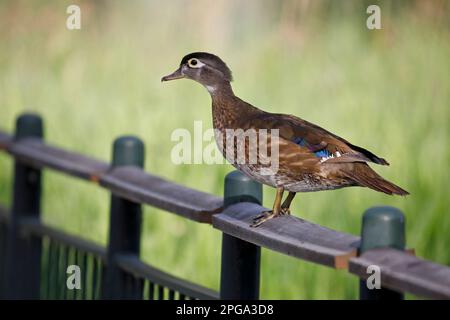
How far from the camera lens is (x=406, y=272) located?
2.86m

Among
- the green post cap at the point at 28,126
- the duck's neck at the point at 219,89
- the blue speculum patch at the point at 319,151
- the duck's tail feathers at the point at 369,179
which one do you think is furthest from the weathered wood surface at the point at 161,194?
the green post cap at the point at 28,126

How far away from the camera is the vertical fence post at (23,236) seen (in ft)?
18.0

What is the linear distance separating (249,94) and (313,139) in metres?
3.09

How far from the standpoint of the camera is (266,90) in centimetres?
632

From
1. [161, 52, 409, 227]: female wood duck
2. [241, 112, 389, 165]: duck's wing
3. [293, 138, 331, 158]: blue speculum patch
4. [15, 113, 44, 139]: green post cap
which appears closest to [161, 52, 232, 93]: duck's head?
[161, 52, 409, 227]: female wood duck

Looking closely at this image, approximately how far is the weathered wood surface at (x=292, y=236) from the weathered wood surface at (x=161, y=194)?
0.17m

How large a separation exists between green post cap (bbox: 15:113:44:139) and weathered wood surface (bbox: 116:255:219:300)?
55.9 inches

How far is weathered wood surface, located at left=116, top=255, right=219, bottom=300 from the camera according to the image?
13.0 ft

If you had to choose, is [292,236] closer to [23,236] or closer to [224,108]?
[224,108]

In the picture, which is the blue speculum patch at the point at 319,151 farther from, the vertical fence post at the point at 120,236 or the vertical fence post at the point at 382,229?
the vertical fence post at the point at 120,236

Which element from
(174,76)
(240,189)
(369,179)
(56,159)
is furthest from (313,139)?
(56,159)

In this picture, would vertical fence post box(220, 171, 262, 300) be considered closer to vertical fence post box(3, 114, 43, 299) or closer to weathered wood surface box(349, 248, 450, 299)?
weathered wood surface box(349, 248, 450, 299)

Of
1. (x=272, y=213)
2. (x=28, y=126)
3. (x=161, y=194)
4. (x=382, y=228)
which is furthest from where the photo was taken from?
(x=28, y=126)
